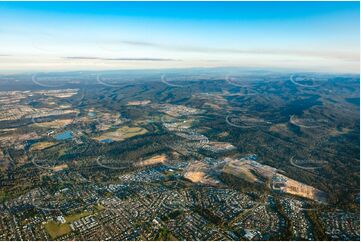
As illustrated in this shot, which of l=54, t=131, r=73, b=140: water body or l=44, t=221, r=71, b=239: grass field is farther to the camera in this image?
l=54, t=131, r=73, b=140: water body

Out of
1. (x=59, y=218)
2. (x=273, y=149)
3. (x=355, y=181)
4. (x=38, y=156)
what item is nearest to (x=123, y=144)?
(x=38, y=156)

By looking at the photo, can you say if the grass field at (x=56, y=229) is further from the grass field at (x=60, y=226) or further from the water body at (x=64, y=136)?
the water body at (x=64, y=136)

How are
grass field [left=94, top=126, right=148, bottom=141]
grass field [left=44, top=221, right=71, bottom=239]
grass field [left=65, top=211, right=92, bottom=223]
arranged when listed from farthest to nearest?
grass field [left=94, top=126, right=148, bottom=141]
grass field [left=65, top=211, right=92, bottom=223]
grass field [left=44, top=221, right=71, bottom=239]

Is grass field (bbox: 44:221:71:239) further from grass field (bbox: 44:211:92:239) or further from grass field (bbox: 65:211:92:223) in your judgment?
grass field (bbox: 65:211:92:223)

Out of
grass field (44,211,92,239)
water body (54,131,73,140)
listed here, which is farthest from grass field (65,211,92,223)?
water body (54,131,73,140)

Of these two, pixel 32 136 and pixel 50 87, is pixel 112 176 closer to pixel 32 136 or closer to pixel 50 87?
pixel 32 136

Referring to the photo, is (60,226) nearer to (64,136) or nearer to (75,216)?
(75,216)

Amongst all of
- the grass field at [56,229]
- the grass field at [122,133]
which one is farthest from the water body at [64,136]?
the grass field at [56,229]

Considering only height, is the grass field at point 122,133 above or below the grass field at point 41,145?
below

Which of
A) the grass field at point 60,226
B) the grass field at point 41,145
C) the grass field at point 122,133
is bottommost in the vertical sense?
the grass field at point 122,133

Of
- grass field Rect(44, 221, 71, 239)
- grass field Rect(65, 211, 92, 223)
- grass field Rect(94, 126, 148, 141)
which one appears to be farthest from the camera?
grass field Rect(94, 126, 148, 141)

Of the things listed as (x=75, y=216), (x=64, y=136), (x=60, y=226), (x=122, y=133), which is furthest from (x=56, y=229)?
(x=122, y=133)
